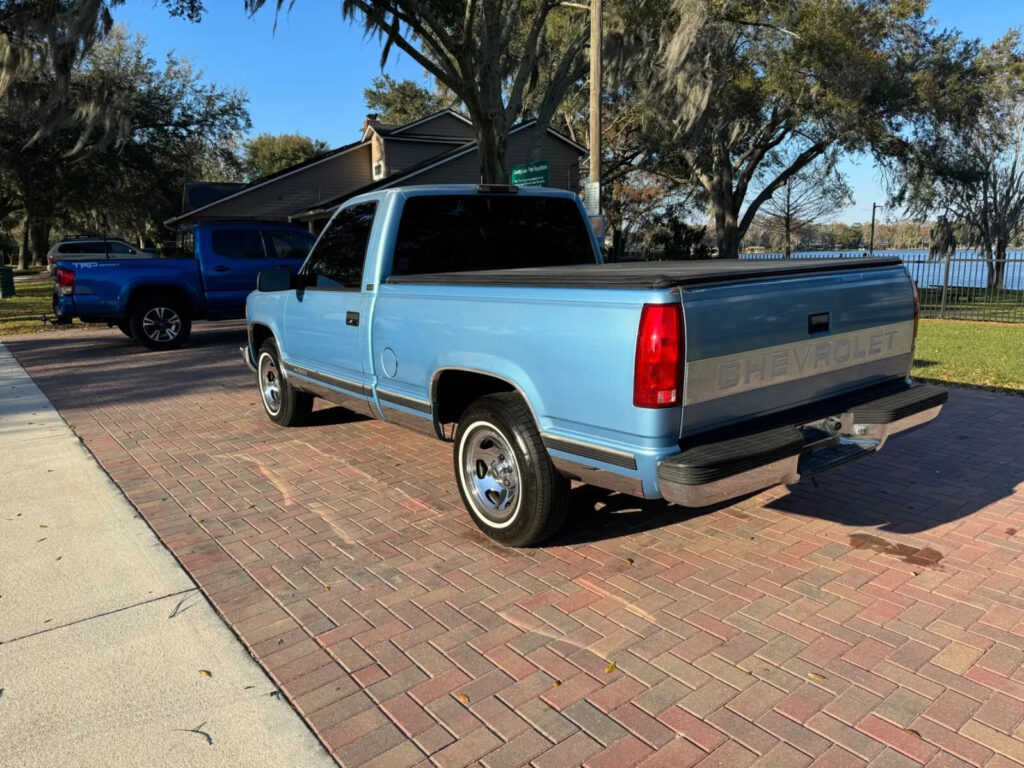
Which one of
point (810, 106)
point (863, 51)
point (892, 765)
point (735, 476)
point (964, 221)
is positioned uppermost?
point (863, 51)

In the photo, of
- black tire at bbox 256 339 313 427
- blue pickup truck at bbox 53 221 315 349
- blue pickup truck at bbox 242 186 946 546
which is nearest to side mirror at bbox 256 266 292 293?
blue pickup truck at bbox 242 186 946 546

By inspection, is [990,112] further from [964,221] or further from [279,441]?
[279,441]

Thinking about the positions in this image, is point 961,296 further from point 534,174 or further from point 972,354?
point 534,174

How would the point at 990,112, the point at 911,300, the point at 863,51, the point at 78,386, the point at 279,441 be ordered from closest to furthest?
the point at 911,300 → the point at 279,441 → the point at 78,386 → the point at 863,51 → the point at 990,112

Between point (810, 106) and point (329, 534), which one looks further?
point (810, 106)

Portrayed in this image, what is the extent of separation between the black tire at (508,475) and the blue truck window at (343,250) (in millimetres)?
1597

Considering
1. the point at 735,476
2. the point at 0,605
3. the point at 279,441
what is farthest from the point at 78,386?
the point at 735,476

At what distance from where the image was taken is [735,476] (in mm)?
3246

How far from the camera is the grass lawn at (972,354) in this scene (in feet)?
28.5

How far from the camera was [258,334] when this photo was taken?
7336 millimetres

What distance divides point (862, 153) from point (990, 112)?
156 inches

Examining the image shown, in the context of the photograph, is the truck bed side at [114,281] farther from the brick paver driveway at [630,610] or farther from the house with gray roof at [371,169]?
the house with gray roof at [371,169]

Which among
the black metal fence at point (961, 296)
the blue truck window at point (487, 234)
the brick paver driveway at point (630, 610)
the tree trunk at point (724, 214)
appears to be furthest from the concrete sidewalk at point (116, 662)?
the tree trunk at point (724, 214)

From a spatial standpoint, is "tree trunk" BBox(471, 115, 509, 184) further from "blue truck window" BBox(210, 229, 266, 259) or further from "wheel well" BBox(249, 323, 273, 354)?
"wheel well" BBox(249, 323, 273, 354)
